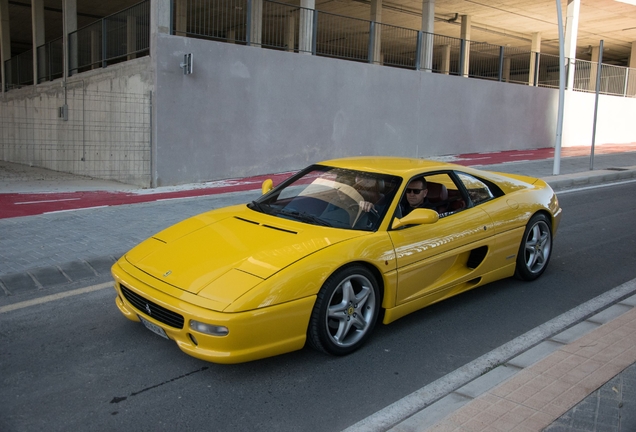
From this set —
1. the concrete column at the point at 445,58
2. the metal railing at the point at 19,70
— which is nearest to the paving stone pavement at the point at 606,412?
the concrete column at the point at 445,58

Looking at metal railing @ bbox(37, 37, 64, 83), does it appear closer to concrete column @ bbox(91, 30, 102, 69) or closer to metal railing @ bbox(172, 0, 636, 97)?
concrete column @ bbox(91, 30, 102, 69)

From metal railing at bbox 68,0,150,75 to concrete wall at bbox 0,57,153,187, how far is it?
46 cm

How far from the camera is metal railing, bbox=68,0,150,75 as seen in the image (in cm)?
1252

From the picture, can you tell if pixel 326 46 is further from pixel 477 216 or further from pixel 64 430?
pixel 64 430

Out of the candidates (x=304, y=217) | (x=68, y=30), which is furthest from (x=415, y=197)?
(x=68, y=30)

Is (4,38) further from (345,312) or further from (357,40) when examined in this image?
(345,312)

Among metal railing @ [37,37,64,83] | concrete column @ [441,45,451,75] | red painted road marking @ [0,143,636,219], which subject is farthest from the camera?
concrete column @ [441,45,451,75]

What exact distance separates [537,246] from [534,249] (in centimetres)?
6

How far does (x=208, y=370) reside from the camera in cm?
379

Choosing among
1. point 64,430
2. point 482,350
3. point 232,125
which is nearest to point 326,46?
point 232,125

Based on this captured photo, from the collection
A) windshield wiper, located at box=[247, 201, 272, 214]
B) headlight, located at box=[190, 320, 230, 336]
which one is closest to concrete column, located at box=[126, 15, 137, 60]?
windshield wiper, located at box=[247, 201, 272, 214]

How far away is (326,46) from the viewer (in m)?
17.2

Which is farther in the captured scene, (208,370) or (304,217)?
(304,217)

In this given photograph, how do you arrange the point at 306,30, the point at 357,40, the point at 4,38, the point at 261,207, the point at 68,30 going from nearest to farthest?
the point at 261,207 → the point at 306,30 → the point at 68,30 → the point at 357,40 → the point at 4,38
